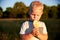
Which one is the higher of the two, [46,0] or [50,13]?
[46,0]

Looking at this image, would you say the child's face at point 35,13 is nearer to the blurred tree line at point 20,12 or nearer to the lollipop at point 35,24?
the lollipop at point 35,24

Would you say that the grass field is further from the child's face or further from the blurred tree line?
the child's face

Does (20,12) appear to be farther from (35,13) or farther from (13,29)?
(35,13)

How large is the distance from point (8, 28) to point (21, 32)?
0.67 feet

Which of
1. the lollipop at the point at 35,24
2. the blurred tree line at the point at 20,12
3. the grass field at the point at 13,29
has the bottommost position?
the grass field at the point at 13,29

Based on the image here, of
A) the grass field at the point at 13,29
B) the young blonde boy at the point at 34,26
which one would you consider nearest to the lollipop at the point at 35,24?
the young blonde boy at the point at 34,26

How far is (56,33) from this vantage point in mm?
1274

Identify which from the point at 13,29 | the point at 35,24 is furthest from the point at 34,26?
the point at 13,29

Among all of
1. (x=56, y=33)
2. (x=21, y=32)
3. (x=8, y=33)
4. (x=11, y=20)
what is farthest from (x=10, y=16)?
(x=56, y=33)

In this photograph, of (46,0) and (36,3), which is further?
(46,0)

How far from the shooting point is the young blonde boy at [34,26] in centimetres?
107

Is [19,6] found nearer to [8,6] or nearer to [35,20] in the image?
[8,6]

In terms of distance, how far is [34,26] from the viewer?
1.06m

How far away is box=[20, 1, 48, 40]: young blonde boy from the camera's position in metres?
1.07
